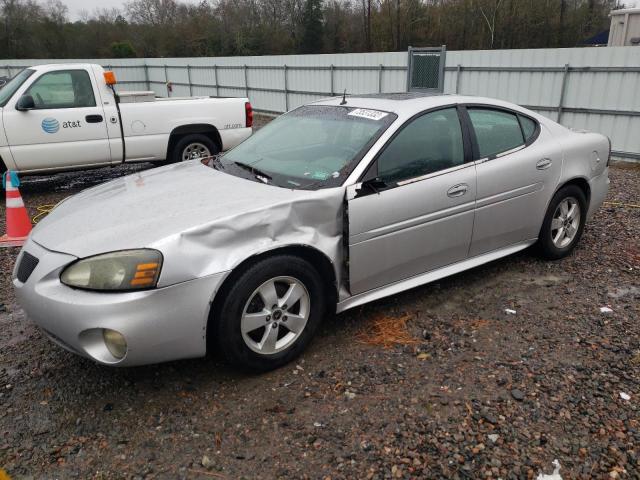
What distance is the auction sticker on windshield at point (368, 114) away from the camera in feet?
12.2

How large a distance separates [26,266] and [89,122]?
508 cm

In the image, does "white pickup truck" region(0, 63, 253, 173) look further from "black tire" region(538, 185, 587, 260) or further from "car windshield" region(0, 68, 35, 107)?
"black tire" region(538, 185, 587, 260)

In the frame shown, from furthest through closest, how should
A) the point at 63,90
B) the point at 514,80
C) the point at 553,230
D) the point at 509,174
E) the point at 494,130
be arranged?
the point at 514,80 < the point at 63,90 < the point at 553,230 < the point at 494,130 < the point at 509,174

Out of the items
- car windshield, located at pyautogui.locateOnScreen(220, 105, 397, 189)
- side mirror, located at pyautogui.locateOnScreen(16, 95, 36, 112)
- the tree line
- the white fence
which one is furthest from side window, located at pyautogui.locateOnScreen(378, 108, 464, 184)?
the tree line

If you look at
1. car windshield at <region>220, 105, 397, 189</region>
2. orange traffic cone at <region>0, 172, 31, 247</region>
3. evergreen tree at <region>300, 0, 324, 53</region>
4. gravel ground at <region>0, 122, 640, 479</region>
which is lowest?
gravel ground at <region>0, 122, 640, 479</region>

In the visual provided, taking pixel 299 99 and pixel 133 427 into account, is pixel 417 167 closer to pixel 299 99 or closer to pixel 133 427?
pixel 133 427

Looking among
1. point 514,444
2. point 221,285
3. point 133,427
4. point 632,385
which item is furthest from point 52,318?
point 632,385

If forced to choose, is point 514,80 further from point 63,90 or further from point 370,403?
point 370,403

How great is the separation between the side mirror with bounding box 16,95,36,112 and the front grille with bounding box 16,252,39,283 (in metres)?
4.82

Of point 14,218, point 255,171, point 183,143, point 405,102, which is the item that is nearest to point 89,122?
point 183,143

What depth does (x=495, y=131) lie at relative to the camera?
13.8ft

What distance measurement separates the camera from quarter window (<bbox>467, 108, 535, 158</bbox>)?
407cm

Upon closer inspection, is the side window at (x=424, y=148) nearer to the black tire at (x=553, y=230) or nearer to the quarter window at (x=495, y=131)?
the quarter window at (x=495, y=131)

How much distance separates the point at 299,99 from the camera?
16859 millimetres
